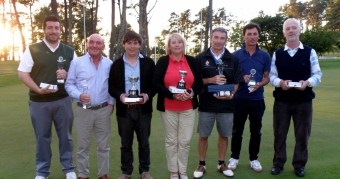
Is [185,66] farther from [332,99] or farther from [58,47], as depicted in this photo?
[332,99]

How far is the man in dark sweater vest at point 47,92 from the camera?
4.29 meters

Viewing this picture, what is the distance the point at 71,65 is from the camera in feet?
14.1

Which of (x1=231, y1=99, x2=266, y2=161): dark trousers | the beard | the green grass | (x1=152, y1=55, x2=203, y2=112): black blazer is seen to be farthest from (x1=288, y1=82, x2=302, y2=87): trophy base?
the beard

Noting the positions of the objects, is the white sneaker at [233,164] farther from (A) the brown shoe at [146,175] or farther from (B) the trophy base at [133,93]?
(B) the trophy base at [133,93]

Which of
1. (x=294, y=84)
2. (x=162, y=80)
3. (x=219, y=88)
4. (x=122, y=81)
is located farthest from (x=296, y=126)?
(x=122, y=81)

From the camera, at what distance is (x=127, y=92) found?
433 cm

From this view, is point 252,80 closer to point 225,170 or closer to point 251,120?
point 251,120

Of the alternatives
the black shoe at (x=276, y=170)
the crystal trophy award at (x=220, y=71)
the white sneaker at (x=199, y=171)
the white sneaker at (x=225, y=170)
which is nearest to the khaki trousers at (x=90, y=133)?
the white sneaker at (x=199, y=171)

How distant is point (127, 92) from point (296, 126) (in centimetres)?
245

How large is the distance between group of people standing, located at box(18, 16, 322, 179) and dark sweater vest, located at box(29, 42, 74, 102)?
0.01 m

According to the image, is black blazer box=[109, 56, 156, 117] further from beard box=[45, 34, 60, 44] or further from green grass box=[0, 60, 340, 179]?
green grass box=[0, 60, 340, 179]

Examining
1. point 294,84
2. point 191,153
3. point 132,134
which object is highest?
point 294,84

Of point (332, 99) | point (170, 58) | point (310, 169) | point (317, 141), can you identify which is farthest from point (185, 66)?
point (332, 99)

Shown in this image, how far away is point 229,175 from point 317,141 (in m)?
2.61
